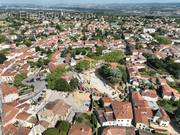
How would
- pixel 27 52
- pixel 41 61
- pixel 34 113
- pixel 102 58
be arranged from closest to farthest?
pixel 34 113 < pixel 41 61 < pixel 102 58 < pixel 27 52

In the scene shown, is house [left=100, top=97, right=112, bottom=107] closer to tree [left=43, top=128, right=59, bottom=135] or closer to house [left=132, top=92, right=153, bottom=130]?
house [left=132, top=92, right=153, bottom=130]

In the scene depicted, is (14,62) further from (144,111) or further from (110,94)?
(144,111)

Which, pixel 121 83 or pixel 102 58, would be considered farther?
pixel 102 58

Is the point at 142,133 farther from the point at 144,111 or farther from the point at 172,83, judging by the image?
the point at 172,83

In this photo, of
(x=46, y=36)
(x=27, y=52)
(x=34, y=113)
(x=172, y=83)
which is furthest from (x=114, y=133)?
(x=46, y=36)

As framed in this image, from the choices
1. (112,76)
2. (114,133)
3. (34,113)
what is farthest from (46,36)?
(114,133)

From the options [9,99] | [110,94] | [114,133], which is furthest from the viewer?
[110,94]

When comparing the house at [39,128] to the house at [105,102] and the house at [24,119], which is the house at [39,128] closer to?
the house at [24,119]
